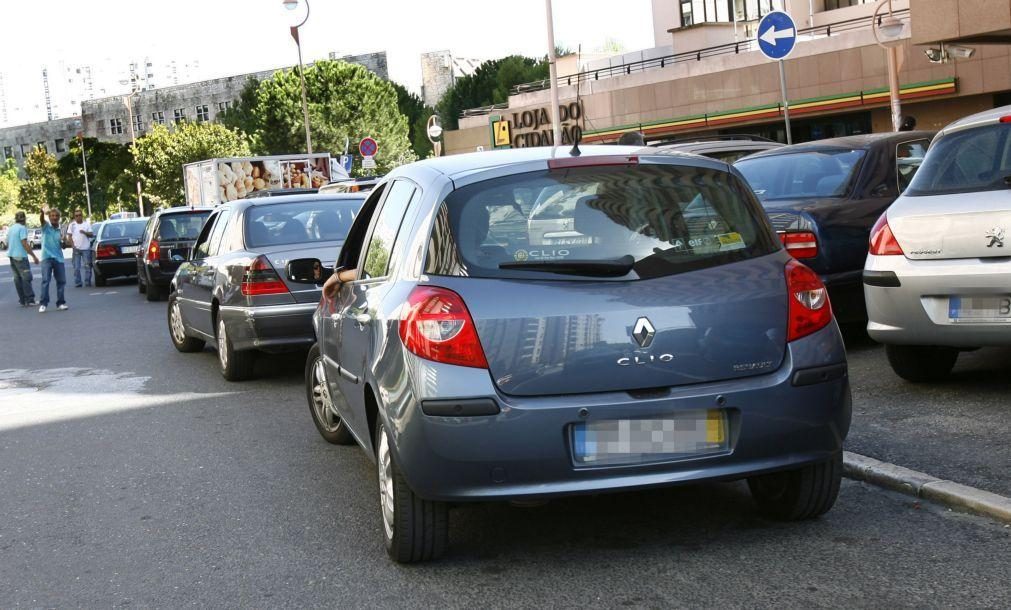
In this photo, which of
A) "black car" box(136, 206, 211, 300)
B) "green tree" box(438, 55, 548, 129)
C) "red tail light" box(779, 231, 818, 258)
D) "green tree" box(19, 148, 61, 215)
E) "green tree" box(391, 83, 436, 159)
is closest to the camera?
"red tail light" box(779, 231, 818, 258)

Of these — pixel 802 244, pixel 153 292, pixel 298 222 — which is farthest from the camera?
pixel 153 292

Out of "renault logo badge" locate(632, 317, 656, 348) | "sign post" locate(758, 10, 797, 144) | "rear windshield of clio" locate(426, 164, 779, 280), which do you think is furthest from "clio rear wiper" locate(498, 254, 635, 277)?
"sign post" locate(758, 10, 797, 144)

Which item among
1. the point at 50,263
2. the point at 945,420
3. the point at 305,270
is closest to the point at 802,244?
the point at 945,420

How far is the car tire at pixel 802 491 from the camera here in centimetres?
479

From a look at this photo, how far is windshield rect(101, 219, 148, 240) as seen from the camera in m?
28.7

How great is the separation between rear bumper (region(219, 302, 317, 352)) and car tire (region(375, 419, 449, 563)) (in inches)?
207

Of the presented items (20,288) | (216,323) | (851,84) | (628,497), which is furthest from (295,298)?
(851,84)

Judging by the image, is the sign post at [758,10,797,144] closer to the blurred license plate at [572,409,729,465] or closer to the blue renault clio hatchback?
the blue renault clio hatchback

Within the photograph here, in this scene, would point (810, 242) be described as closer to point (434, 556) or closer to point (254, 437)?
point (254, 437)

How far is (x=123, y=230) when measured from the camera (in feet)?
95.1

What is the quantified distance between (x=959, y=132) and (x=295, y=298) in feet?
16.8

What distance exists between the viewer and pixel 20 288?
23.7m

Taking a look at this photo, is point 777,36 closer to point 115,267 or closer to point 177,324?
point 177,324

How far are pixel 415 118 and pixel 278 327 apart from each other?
3013 inches
